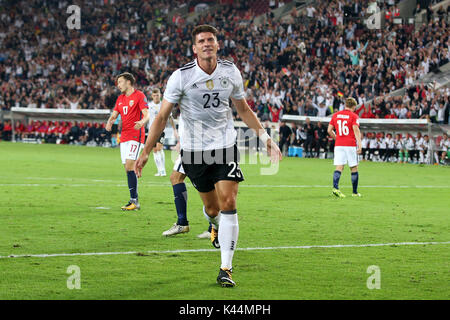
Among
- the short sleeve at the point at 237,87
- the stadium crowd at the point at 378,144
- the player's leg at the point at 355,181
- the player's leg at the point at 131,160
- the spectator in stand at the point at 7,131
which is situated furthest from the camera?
the spectator in stand at the point at 7,131

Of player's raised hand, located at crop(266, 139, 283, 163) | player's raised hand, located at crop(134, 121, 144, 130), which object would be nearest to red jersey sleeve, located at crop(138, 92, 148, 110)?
player's raised hand, located at crop(134, 121, 144, 130)

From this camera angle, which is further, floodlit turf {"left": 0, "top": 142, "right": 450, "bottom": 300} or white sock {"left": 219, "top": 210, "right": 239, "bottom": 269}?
white sock {"left": 219, "top": 210, "right": 239, "bottom": 269}

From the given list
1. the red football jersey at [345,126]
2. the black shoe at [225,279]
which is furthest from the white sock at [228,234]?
the red football jersey at [345,126]

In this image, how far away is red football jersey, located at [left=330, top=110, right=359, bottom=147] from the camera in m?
16.5

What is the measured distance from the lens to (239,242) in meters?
9.12

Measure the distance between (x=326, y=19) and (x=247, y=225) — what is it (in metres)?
31.4

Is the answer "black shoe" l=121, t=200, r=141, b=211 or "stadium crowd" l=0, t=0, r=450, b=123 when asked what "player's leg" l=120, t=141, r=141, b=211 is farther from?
"stadium crowd" l=0, t=0, r=450, b=123

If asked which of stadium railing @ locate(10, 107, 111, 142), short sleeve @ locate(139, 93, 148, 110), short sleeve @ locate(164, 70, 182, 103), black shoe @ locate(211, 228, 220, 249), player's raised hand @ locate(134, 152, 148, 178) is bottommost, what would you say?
black shoe @ locate(211, 228, 220, 249)

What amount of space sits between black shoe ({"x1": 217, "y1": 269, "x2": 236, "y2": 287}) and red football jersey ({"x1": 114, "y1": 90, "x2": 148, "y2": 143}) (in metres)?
7.02

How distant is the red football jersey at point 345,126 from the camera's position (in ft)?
54.3

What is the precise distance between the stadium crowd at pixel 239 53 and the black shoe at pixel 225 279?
25.9m

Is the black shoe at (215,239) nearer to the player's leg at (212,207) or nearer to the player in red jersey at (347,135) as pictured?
the player's leg at (212,207)
